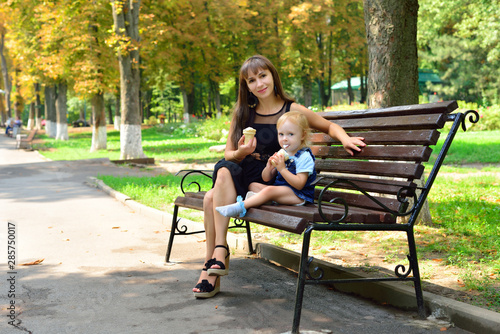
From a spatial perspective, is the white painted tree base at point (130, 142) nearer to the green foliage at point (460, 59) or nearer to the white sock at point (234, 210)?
the white sock at point (234, 210)

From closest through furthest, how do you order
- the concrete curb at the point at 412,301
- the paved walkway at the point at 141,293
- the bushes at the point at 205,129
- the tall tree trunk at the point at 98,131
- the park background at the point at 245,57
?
1. the concrete curb at the point at 412,301
2. the paved walkway at the point at 141,293
3. the park background at the point at 245,57
4. the tall tree trunk at the point at 98,131
5. the bushes at the point at 205,129

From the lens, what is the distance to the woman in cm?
412

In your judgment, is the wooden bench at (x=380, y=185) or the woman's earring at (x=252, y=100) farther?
the woman's earring at (x=252, y=100)

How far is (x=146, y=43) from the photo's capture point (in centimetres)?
1744

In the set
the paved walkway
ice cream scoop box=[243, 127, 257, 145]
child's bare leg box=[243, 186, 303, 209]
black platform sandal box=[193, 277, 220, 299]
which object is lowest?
the paved walkway

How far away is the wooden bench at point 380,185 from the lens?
11.5 ft

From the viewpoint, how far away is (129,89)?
56.1 ft

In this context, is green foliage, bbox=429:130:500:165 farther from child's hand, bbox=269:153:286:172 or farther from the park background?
child's hand, bbox=269:153:286:172

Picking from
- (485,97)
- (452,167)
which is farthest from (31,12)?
(485,97)

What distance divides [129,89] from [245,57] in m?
18.8

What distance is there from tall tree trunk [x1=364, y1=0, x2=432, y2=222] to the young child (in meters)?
2.26

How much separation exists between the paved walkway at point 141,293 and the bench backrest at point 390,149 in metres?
0.84

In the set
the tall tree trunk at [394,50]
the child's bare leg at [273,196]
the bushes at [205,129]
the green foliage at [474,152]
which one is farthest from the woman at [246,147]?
the bushes at [205,129]

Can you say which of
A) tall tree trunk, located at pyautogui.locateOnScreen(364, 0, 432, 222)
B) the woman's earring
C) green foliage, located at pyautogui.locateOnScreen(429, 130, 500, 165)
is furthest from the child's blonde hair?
green foliage, located at pyautogui.locateOnScreen(429, 130, 500, 165)
